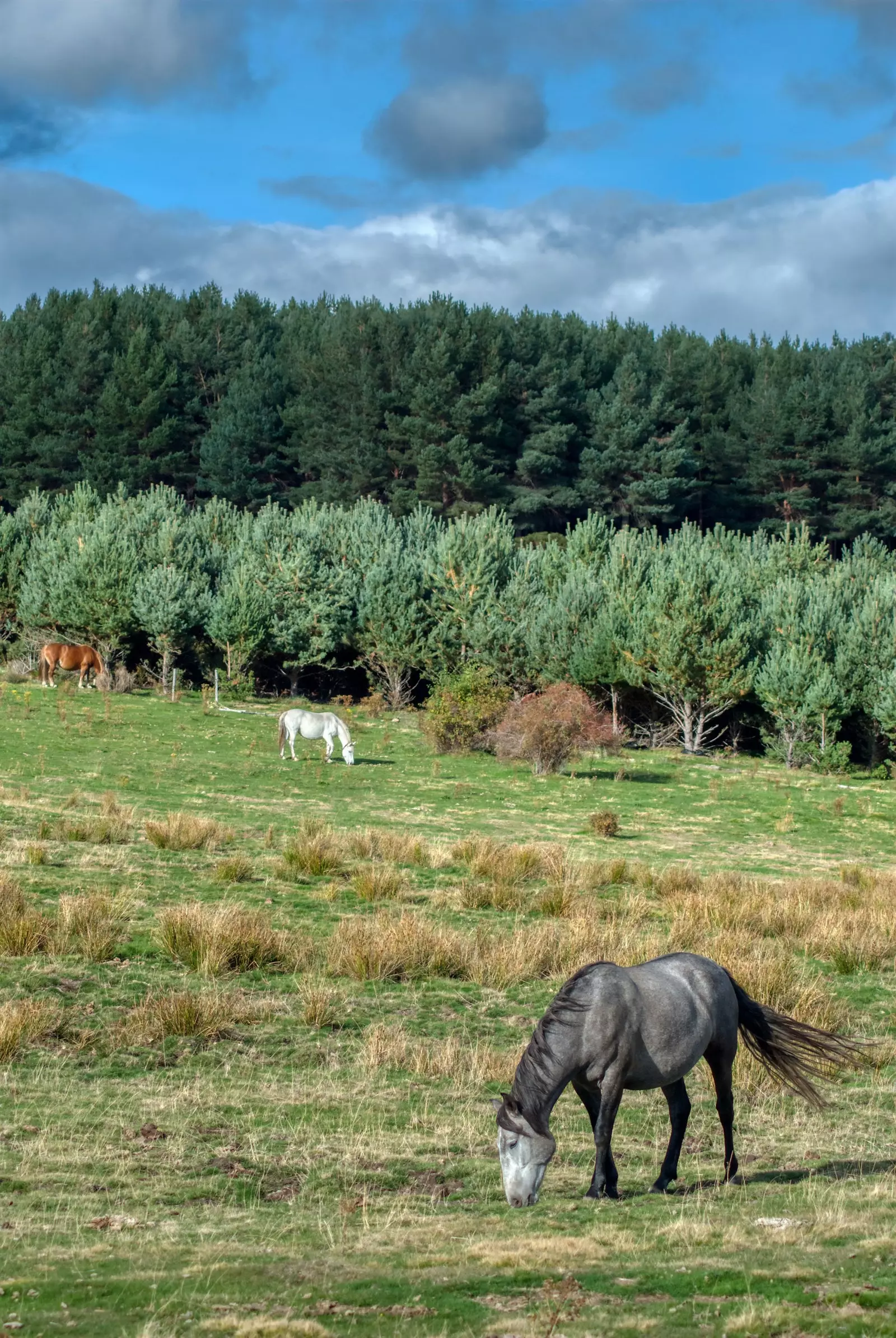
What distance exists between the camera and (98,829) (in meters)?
20.8

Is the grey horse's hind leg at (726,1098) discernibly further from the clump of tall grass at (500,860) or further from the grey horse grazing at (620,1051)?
the clump of tall grass at (500,860)

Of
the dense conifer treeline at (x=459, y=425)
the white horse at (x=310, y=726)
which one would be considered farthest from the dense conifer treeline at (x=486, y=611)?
the dense conifer treeline at (x=459, y=425)

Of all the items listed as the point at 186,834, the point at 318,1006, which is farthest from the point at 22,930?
the point at 186,834

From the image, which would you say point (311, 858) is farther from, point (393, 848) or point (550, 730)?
point (550, 730)

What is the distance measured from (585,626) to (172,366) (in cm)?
4658

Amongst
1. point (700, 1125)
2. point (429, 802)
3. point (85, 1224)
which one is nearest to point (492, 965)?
point (700, 1125)

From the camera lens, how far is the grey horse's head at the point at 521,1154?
7934 millimetres

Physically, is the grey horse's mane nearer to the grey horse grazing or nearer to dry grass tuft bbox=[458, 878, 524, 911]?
the grey horse grazing

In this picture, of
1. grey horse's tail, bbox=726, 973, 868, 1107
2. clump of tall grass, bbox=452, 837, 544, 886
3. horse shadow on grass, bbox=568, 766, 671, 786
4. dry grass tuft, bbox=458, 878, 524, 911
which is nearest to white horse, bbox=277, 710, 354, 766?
horse shadow on grass, bbox=568, 766, 671, 786

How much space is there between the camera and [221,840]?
834 inches

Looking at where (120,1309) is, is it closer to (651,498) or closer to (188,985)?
(188,985)

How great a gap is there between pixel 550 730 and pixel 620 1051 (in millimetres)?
28422

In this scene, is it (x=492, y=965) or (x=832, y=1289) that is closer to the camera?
(x=832, y=1289)

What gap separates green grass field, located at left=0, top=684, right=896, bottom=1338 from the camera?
606 centimetres
